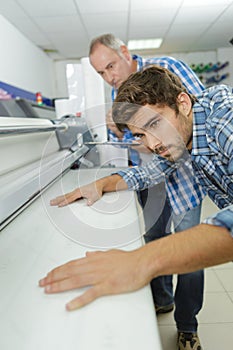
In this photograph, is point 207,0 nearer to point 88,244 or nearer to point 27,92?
point 27,92

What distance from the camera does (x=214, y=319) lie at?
69.7 inches

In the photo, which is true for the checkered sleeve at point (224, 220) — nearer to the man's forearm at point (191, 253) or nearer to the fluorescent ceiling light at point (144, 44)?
the man's forearm at point (191, 253)

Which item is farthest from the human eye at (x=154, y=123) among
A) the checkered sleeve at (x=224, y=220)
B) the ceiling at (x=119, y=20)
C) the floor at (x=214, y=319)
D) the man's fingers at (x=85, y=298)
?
the ceiling at (x=119, y=20)

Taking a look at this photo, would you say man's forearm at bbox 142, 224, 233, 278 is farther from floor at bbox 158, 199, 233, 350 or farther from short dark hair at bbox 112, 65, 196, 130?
floor at bbox 158, 199, 233, 350

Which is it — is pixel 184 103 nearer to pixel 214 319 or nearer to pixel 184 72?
pixel 184 72

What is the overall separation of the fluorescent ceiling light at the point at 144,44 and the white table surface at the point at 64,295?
6.47 meters

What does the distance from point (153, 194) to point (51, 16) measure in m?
4.64

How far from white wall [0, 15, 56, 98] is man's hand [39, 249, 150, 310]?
4.81m

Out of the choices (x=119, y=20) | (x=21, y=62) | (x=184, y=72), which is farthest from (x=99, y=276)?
(x=21, y=62)

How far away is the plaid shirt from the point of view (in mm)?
809

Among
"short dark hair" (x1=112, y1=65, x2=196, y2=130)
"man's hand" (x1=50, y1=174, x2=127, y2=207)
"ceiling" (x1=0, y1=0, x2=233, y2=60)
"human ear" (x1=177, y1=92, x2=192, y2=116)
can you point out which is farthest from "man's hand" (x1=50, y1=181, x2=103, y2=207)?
"ceiling" (x1=0, y1=0, x2=233, y2=60)

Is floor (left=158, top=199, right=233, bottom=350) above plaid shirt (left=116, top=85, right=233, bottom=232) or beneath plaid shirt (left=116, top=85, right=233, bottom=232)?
beneath

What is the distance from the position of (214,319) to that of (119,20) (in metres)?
5.00

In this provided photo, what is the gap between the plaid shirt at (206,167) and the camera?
2.65ft
